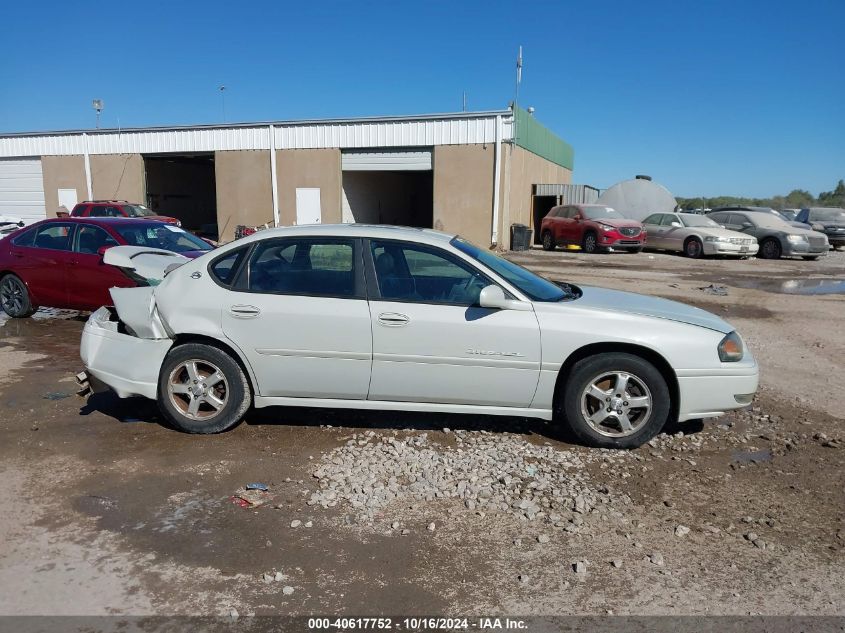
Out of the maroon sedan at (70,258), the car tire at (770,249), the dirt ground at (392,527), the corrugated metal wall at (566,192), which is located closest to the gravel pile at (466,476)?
Result: the dirt ground at (392,527)

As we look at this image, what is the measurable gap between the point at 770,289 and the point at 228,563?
46.8 feet

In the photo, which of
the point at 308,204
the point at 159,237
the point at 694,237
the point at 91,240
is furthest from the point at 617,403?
the point at 308,204

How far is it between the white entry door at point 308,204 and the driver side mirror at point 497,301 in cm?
2169

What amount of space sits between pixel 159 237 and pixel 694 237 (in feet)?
61.7

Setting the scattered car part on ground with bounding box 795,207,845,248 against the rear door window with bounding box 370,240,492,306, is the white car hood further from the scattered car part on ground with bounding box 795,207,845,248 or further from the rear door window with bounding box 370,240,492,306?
the scattered car part on ground with bounding box 795,207,845,248

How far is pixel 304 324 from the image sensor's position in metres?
4.94

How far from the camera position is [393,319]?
15.9ft

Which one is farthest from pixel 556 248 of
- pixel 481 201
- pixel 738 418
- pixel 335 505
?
pixel 335 505

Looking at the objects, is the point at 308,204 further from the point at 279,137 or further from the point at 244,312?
the point at 244,312

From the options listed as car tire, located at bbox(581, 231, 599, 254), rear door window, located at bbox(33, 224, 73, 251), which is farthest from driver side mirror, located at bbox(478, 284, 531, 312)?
car tire, located at bbox(581, 231, 599, 254)

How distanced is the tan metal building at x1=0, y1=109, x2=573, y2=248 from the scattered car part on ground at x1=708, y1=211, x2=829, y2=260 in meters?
7.85

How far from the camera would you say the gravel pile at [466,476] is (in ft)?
13.3

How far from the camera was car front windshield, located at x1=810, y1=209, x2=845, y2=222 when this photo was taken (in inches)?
1108

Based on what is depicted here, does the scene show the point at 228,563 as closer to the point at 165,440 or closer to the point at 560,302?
the point at 165,440
